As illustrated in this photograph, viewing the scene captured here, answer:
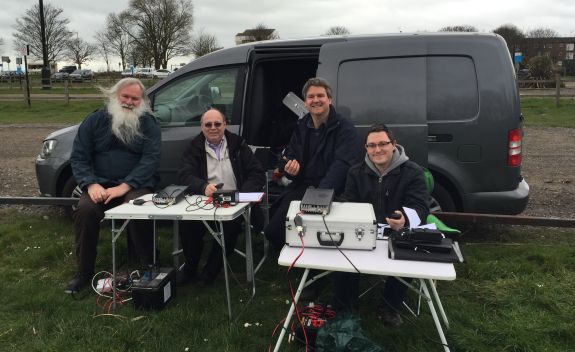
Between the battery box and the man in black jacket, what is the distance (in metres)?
0.38

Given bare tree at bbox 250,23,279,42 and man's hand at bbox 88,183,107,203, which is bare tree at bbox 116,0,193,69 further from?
man's hand at bbox 88,183,107,203

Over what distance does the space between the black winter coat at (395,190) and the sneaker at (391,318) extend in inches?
23.9

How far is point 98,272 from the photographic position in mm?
3828

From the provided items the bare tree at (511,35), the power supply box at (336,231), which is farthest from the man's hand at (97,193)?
the bare tree at (511,35)

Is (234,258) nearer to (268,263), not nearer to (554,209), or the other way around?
(268,263)

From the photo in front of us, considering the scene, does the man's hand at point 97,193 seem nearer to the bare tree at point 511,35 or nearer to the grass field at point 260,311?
the grass field at point 260,311

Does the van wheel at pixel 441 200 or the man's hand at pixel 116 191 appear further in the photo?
the van wheel at pixel 441 200

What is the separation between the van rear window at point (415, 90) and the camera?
3.90 metres

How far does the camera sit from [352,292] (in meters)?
3.08

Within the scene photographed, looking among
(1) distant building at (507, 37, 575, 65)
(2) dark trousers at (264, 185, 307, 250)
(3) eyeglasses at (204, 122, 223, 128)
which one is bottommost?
(2) dark trousers at (264, 185, 307, 250)

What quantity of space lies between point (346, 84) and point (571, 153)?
6.66m

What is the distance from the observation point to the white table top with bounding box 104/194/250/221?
298 cm

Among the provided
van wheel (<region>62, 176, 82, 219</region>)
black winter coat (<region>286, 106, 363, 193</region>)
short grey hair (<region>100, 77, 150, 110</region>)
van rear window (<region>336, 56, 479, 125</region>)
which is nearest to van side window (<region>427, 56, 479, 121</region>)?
van rear window (<region>336, 56, 479, 125</region>)

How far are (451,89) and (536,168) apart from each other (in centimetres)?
448
